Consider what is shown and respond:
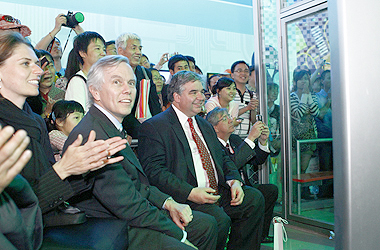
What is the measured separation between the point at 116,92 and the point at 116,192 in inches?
22.6

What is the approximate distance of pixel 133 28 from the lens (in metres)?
4.55

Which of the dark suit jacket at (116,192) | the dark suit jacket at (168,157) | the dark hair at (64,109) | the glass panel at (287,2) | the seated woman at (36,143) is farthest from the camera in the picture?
the glass panel at (287,2)

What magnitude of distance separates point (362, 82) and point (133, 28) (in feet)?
13.8

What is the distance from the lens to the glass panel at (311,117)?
3439 mm

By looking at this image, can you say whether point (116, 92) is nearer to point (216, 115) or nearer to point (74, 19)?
point (216, 115)

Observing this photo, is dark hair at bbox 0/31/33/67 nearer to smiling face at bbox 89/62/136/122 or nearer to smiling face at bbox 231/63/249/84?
smiling face at bbox 89/62/136/122

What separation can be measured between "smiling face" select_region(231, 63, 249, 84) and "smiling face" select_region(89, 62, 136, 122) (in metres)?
2.35

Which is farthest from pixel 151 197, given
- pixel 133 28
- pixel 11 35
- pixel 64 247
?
pixel 133 28

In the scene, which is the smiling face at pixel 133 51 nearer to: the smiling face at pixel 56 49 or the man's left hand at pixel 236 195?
the smiling face at pixel 56 49

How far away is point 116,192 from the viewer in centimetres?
153

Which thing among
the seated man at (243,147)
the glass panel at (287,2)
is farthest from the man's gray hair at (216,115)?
the glass panel at (287,2)

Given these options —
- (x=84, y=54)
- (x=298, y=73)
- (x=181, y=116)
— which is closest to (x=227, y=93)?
(x=298, y=73)

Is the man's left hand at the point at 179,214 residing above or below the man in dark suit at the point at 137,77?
below

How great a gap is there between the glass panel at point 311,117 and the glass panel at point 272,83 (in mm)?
185
